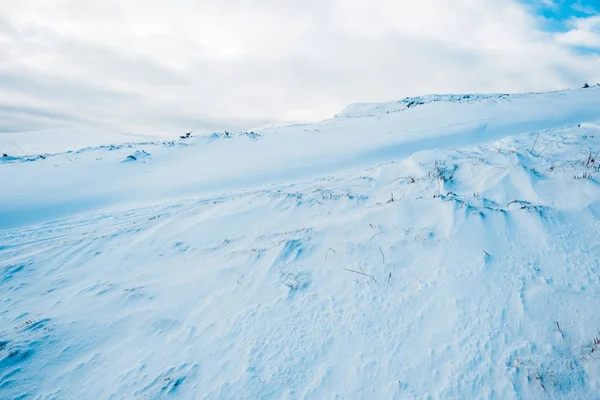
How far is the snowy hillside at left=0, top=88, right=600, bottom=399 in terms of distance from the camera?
1.80 meters

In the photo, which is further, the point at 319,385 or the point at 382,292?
the point at 382,292

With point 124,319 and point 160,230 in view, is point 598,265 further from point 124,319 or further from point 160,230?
point 160,230

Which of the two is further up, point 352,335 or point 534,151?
point 534,151

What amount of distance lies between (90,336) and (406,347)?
2178 mm

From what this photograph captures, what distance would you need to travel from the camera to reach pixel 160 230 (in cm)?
394

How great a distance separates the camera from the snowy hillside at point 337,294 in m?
1.80

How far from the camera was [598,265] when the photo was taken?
2160 mm

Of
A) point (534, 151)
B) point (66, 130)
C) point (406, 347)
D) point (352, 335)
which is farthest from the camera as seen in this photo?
point (66, 130)

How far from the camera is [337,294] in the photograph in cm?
234

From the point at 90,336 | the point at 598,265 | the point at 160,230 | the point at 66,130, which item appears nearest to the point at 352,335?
the point at 598,265

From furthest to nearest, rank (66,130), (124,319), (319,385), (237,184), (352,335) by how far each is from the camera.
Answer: (66,130)
(237,184)
(124,319)
(352,335)
(319,385)

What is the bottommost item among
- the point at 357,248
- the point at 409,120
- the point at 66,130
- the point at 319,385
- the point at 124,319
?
the point at 319,385

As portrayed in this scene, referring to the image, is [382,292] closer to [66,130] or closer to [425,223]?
[425,223]

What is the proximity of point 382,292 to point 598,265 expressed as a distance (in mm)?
1406
